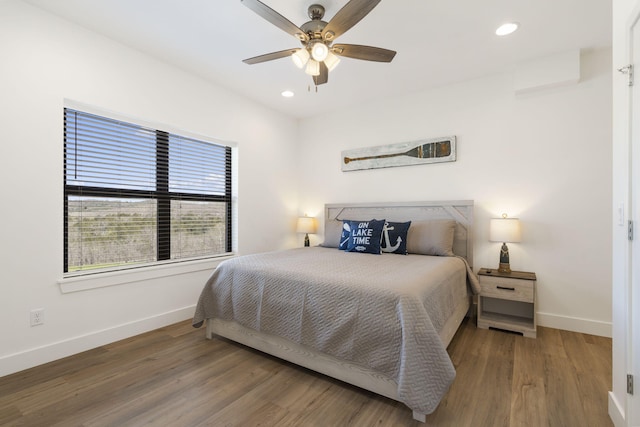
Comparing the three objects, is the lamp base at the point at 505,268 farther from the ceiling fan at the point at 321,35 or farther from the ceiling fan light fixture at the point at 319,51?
the ceiling fan light fixture at the point at 319,51

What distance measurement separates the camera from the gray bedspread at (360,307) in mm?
1499

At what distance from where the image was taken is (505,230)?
275cm

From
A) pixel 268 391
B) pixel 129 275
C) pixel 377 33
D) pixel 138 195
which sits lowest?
pixel 268 391

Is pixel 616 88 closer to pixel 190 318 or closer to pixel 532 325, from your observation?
pixel 532 325

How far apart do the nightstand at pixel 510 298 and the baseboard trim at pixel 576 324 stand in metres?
0.13

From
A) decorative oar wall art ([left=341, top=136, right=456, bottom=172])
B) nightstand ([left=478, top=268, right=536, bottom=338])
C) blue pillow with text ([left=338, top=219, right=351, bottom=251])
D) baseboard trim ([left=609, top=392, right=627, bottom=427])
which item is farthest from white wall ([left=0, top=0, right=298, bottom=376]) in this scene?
baseboard trim ([left=609, top=392, right=627, bottom=427])

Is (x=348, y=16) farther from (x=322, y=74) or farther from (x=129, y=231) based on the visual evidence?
(x=129, y=231)

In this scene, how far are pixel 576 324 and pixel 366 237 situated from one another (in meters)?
2.12

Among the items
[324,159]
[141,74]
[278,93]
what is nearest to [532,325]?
[324,159]

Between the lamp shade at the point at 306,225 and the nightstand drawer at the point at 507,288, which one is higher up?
the lamp shade at the point at 306,225

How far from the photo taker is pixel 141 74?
272 centimetres

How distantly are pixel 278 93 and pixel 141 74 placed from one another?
1.49 meters

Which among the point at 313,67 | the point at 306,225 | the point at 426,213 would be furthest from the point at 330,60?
the point at 306,225

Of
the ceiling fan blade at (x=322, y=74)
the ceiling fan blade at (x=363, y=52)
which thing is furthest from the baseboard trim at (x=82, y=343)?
the ceiling fan blade at (x=363, y=52)
